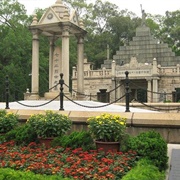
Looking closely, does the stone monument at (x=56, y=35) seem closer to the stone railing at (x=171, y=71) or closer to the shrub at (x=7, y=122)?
the shrub at (x=7, y=122)

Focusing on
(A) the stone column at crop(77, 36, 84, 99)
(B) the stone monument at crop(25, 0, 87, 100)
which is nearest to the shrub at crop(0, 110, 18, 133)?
(B) the stone monument at crop(25, 0, 87, 100)

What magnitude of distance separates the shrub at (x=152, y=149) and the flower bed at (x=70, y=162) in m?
0.18

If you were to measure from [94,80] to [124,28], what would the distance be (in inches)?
949

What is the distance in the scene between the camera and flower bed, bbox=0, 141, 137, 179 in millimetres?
5238

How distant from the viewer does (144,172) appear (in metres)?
5.02

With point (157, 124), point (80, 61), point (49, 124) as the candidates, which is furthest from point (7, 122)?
point (80, 61)

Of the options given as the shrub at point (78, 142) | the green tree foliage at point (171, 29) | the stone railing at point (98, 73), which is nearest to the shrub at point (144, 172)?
the shrub at point (78, 142)

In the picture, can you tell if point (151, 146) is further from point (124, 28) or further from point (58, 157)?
point (124, 28)

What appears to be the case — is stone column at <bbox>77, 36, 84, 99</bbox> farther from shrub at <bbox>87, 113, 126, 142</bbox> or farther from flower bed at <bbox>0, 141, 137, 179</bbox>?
shrub at <bbox>87, 113, 126, 142</bbox>

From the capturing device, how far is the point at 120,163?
5.76 meters

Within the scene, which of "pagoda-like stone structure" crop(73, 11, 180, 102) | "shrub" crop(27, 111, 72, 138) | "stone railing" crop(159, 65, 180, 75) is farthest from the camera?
"stone railing" crop(159, 65, 180, 75)

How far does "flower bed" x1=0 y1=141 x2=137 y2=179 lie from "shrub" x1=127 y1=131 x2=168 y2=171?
178mm

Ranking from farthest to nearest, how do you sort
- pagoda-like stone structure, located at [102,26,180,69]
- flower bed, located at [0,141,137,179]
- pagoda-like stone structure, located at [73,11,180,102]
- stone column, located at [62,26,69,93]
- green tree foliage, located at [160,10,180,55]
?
1. green tree foliage, located at [160,10,180,55]
2. pagoda-like stone structure, located at [102,26,180,69]
3. pagoda-like stone structure, located at [73,11,180,102]
4. stone column, located at [62,26,69,93]
5. flower bed, located at [0,141,137,179]

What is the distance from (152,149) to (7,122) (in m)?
4.17
